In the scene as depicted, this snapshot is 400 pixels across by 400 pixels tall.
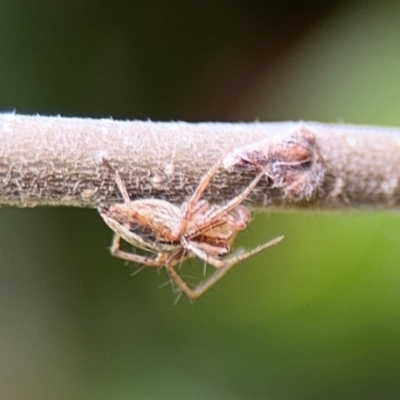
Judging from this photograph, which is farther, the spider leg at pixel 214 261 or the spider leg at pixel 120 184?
the spider leg at pixel 214 261

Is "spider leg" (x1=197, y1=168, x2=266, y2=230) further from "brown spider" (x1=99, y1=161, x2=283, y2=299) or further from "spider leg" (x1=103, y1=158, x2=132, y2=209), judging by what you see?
"spider leg" (x1=103, y1=158, x2=132, y2=209)

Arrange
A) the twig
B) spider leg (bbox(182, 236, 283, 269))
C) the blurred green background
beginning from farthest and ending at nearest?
the blurred green background, spider leg (bbox(182, 236, 283, 269)), the twig

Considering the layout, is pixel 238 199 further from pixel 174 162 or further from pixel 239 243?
pixel 239 243

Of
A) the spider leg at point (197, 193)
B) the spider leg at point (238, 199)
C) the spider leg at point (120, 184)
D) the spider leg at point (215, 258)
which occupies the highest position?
the spider leg at point (120, 184)

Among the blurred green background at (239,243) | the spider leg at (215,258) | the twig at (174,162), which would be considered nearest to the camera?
the twig at (174,162)

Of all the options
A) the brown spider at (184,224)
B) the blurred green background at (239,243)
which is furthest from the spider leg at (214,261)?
the blurred green background at (239,243)

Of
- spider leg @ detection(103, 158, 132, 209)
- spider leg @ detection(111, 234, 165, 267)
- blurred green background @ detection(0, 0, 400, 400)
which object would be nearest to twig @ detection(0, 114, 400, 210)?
spider leg @ detection(103, 158, 132, 209)

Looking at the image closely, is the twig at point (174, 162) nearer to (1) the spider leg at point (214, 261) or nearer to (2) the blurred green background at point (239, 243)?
(1) the spider leg at point (214, 261)
